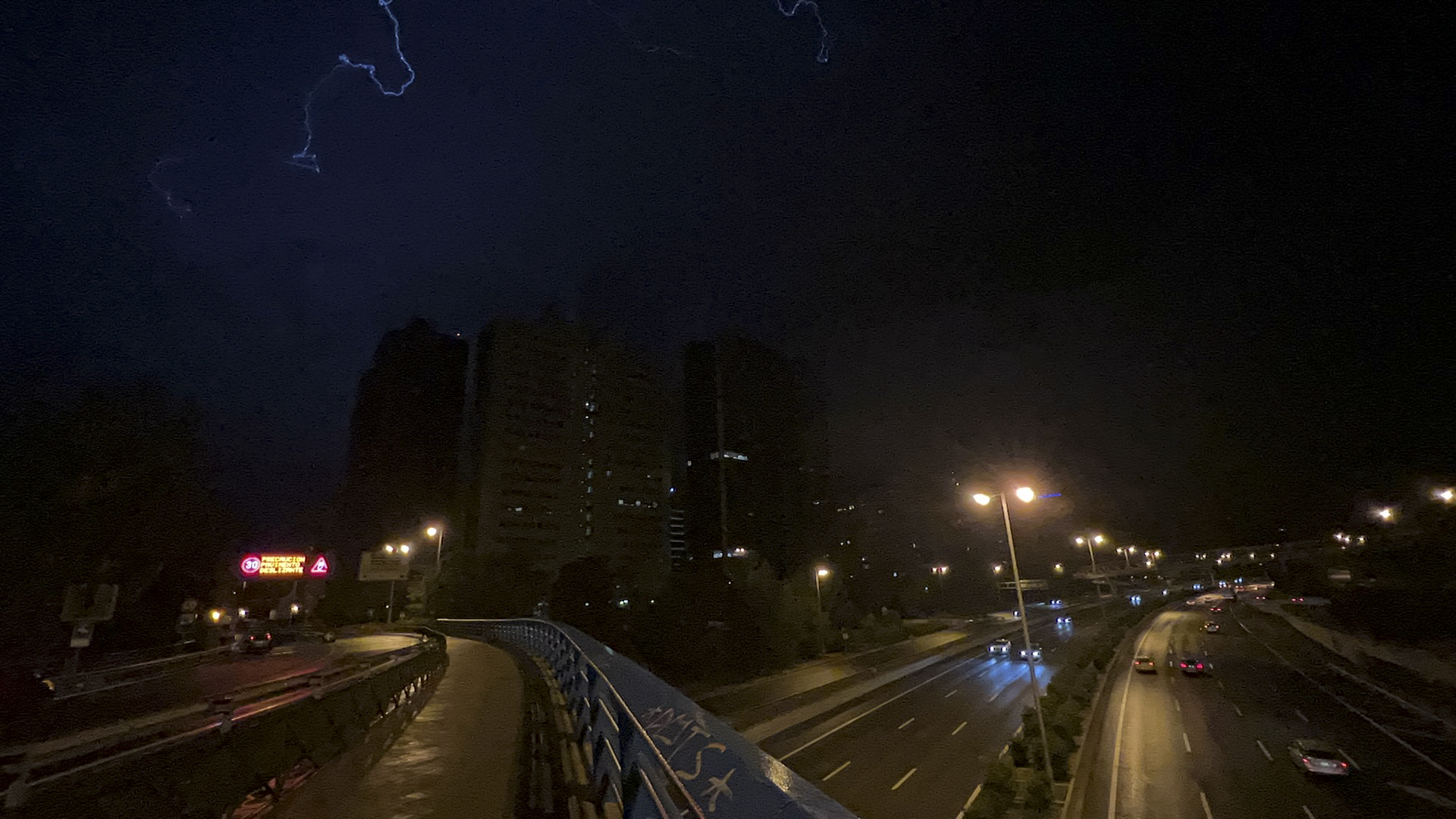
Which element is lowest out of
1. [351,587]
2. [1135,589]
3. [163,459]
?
[1135,589]

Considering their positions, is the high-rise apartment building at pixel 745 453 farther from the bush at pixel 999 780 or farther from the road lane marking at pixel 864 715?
the bush at pixel 999 780

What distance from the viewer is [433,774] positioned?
677cm

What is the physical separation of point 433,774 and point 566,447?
126 meters

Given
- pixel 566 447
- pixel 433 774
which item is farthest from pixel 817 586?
pixel 566 447

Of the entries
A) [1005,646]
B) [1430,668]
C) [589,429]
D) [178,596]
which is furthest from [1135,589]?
[178,596]

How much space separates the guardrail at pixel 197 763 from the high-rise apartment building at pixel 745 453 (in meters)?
119

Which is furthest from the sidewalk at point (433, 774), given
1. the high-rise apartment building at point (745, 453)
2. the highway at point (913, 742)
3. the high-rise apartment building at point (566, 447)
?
the high-rise apartment building at point (745, 453)

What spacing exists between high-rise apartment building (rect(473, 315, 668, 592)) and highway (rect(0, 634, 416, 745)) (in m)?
89.3

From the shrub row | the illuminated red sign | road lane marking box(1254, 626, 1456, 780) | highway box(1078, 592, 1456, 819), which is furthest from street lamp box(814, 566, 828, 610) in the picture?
the illuminated red sign

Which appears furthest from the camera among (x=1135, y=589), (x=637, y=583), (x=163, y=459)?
(x=1135, y=589)

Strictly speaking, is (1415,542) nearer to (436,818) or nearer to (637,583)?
(436,818)

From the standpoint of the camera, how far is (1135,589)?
12988 centimetres

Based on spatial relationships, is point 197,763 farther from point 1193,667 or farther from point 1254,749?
point 1193,667

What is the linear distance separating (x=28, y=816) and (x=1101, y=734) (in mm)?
31685
